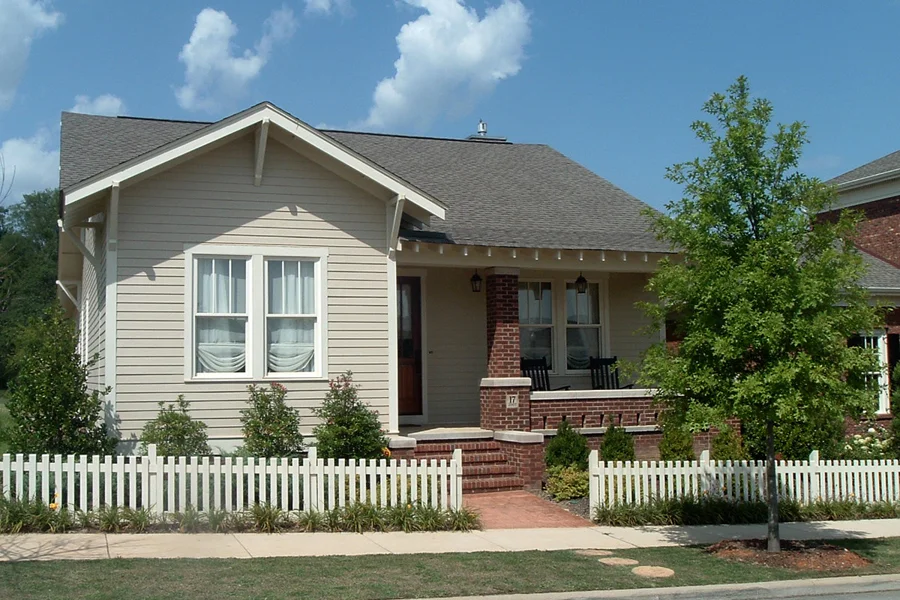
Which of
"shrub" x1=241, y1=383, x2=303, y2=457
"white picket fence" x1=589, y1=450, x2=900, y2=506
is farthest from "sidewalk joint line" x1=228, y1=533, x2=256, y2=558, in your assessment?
"white picket fence" x1=589, y1=450, x2=900, y2=506

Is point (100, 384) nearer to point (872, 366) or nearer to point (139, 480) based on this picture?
point (139, 480)

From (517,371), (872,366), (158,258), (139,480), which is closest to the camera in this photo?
(872,366)

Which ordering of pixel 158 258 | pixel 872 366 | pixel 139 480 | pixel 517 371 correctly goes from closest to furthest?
pixel 872 366, pixel 139 480, pixel 158 258, pixel 517 371

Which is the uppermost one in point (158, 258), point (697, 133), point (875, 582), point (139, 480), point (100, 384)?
point (697, 133)

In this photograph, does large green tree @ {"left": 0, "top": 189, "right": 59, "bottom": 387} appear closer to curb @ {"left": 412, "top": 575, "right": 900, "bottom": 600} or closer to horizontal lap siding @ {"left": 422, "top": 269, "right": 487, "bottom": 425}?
horizontal lap siding @ {"left": 422, "top": 269, "right": 487, "bottom": 425}

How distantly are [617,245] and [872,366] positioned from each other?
5912 mm

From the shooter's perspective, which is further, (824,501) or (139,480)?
(824,501)

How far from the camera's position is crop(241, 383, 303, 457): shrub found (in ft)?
42.1

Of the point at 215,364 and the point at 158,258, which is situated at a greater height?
the point at 158,258

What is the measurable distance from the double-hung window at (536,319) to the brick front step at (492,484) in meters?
3.33

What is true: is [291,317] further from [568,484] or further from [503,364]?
[568,484]

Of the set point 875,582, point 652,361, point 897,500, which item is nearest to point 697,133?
point 652,361

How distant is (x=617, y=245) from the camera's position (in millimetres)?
15633

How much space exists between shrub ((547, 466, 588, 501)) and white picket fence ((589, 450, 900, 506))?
0.49 metres
